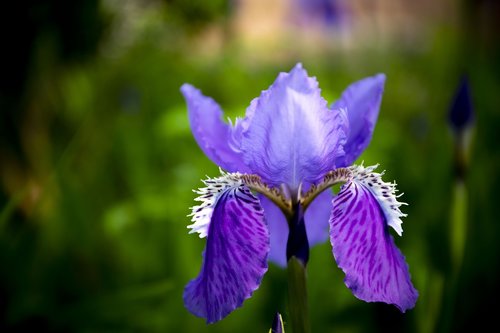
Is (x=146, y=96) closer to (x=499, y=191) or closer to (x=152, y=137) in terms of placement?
(x=152, y=137)

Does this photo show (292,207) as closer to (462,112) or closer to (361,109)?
(361,109)

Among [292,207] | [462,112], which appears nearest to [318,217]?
[292,207]

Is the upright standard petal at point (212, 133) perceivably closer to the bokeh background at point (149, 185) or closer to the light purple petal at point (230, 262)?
the light purple petal at point (230, 262)

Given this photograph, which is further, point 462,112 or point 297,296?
point 462,112

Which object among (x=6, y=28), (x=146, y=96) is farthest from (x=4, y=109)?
(x=146, y=96)

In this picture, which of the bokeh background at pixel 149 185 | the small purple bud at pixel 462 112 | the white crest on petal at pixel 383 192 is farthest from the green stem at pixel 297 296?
the small purple bud at pixel 462 112

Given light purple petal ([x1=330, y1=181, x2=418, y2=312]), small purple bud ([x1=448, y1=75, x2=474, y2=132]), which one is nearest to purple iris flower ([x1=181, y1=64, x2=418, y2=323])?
light purple petal ([x1=330, y1=181, x2=418, y2=312])

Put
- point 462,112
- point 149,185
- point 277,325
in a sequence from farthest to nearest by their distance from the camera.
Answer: point 149,185, point 462,112, point 277,325

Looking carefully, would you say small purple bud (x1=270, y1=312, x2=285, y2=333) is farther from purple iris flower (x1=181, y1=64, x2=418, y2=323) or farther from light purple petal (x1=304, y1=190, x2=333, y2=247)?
light purple petal (x1=304, y1=190, x2=333, y2=247)
